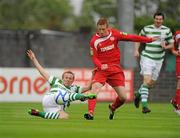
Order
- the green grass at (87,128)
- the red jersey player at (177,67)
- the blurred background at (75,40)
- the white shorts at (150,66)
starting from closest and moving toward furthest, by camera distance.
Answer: the green grass at (87,128) → the red jersey player at (177,67) → the white shorts at (150,66) → the blurred background at (75,40)

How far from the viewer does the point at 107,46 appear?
16266 mm

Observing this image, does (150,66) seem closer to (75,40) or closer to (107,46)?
(107,46)

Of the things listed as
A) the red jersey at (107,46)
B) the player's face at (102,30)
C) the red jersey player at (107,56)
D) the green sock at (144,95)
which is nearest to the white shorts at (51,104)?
the red jersey player at (107,56)

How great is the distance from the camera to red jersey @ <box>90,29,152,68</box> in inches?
637

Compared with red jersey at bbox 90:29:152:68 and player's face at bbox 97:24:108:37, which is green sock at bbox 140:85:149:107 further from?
player's face at bbox 97:24:108:37

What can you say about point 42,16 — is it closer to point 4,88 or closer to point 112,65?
point 4,88

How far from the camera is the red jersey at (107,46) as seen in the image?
1617 centimetres

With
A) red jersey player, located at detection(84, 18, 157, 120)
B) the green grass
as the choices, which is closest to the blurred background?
red jersey player, located at detection(84, 18, 157, 120)

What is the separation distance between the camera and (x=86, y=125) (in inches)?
542

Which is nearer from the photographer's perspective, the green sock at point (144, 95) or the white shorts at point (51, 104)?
the white shorts at point (51, 104)

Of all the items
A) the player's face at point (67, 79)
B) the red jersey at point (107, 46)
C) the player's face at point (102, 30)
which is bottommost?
the player's face at point (67, 79)

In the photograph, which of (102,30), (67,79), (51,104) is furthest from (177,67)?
(51,104)

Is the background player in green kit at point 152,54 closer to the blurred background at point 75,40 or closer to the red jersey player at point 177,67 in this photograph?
the red jersey player at point 177,67

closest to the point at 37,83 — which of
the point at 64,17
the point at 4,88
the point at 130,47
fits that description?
the point at 4,88
